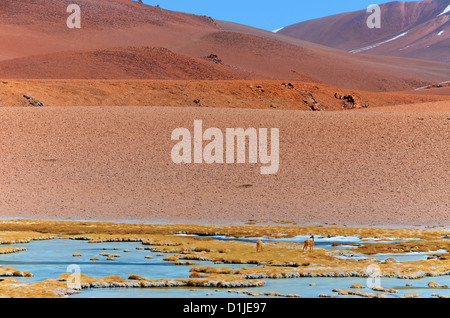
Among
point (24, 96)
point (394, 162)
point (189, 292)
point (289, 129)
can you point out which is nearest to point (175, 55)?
point (24, 96)

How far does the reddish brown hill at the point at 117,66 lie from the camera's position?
7294 cm

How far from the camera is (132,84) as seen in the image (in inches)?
2051

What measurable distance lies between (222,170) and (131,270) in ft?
55.8

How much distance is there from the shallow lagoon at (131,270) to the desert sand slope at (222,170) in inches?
298

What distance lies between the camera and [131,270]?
16469 millimetres

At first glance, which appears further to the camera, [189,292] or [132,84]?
[132,84]

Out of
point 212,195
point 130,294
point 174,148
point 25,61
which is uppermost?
point 25,61

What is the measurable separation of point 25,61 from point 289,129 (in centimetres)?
4562

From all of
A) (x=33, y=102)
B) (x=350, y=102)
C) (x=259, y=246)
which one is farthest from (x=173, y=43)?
(x=259, y=246)

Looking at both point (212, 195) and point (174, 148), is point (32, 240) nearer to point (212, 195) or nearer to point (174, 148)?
point (212, 195)

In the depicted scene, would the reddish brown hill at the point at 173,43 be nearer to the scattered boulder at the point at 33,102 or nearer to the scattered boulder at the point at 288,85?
the scattered boulder at the point at 288,85

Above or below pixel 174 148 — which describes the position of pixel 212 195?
below

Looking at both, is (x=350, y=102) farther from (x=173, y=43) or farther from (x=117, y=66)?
(x=173, y=43)

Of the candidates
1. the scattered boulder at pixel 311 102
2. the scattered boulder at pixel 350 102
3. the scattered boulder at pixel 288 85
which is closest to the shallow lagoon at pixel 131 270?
the scattered boulder at pixel 311 102
